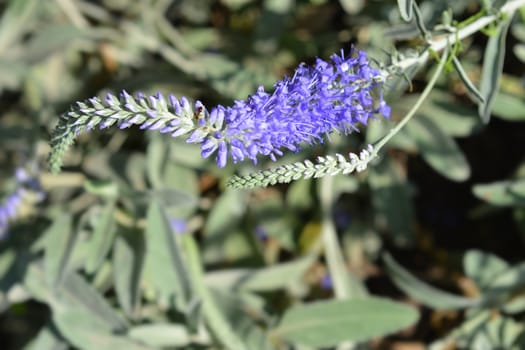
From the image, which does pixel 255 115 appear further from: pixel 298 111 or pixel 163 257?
pixel 163 257

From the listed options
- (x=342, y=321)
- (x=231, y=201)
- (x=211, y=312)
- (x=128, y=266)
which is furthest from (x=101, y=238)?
(x=342, y=321)

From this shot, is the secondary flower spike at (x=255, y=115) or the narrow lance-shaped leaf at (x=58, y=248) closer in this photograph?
the secondary flower spike at (x=255, y=115)

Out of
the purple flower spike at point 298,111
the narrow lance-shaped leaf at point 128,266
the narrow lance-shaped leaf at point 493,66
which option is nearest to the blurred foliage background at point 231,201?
the narrow lance-shaped leaf at point 128,266

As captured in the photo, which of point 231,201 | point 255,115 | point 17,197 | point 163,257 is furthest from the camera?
point 231,201

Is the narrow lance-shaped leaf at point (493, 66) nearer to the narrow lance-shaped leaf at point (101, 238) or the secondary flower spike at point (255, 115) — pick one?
the secondary flower spike at point (255, 115)

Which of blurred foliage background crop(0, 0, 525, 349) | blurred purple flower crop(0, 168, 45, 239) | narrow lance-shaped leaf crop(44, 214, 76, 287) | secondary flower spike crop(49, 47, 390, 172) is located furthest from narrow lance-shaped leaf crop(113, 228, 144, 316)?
secondary flower spike crop(49, 47, 390, 172)

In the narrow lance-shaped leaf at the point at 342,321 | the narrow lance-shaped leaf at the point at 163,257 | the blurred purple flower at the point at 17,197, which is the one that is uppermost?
the blurred purple flower at the point at 17,197
